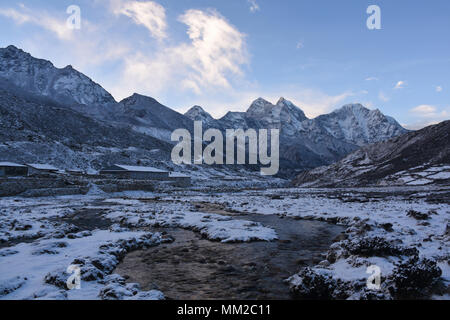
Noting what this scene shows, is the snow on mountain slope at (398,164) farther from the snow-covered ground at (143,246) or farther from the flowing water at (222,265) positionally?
the flowing water at (222,265)

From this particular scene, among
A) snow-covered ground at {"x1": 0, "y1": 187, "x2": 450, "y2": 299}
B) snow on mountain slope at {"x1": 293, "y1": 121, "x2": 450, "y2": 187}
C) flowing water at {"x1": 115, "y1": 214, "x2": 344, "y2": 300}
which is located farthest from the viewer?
snow on mountain slope at {"x1": 293, "y1": 121, "x2": 450, "y2": 187}

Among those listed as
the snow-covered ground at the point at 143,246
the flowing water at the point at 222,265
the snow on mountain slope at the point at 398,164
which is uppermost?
the snow on mountain slope at the point at 398,164

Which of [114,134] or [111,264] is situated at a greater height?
[114,134]

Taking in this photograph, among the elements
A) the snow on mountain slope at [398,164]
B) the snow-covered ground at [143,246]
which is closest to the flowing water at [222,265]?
the snow-covered ground at [143,246]

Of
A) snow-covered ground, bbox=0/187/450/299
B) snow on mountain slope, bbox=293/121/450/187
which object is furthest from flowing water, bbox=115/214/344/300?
snow on mountain slope, bbox=293/121/450/187

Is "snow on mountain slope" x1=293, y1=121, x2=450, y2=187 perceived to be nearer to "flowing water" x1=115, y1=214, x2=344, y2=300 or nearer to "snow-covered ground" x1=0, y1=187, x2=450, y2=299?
"snow-covered ground" x1=0, y1=187, x2=450, y2=299

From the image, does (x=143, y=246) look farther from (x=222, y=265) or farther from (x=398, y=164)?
(x=398, y=164)

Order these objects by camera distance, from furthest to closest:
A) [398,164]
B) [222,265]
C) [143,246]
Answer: [398,164] → [143,246] → [222,265]

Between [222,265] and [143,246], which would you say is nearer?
[222,265]

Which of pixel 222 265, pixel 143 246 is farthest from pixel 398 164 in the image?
pixel 143 246
